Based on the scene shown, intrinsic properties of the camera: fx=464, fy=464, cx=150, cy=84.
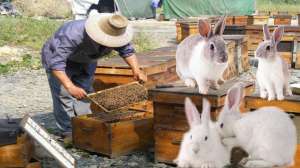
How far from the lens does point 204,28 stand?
269cm

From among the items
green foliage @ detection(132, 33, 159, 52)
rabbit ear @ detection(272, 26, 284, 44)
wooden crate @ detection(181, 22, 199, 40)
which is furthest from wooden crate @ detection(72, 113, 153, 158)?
green foliage @ detection(132, 33, 159, 52)

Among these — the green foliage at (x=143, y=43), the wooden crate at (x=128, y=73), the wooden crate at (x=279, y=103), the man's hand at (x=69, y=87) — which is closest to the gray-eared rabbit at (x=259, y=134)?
the wooden crate at (x=279, y=103)

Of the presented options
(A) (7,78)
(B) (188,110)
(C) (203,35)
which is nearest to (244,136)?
(B) (188,110)

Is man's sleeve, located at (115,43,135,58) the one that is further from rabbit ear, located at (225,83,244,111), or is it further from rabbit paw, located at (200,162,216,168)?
rabbit paw, located at (200,162,216,168)

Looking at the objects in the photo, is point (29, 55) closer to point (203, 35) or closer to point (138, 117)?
point (138, 117)

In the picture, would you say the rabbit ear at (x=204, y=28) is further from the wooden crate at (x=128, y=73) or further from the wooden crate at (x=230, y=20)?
the wooden crate at (x=230, y=20)

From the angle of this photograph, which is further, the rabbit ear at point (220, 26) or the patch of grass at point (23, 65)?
the patch of grass at point (23, 65)

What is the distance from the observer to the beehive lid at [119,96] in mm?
4859

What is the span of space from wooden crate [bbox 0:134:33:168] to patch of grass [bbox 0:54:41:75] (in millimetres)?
7254

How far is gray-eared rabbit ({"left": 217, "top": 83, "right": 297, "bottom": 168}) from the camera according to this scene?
2.27 metres

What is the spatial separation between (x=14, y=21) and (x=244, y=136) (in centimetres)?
1395

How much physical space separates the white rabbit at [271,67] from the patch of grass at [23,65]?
8.48m

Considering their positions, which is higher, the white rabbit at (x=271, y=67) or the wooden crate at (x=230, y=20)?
the wooden crate at (x=230, y=20)

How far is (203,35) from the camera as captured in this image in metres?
2.76
